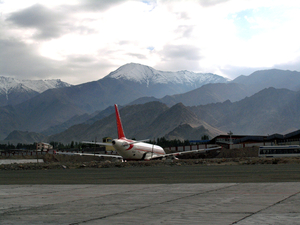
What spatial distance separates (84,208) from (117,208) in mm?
1032

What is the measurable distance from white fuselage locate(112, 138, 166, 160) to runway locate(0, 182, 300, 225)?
4697 centimetres

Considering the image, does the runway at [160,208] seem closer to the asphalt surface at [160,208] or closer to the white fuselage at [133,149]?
the asphalt surface at [160,208]

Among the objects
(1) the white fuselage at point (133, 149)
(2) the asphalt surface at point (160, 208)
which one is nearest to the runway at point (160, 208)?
(2) the asphalt surface at point (160, 208)

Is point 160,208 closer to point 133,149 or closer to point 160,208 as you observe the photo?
point 160,208

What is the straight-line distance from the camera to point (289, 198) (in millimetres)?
11773

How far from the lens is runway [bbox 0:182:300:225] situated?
8.95 meters

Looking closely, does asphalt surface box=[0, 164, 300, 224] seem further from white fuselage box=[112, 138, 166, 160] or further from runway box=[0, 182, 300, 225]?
white fuselage box=[112, 138, 166, 160]

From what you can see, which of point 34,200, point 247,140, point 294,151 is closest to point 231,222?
point 34,200

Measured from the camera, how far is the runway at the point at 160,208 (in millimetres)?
8953

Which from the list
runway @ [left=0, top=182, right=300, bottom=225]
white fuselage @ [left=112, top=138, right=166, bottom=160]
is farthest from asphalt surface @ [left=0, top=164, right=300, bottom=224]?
white fuselage @ [left=112, top=138, right=166, bottom=160]

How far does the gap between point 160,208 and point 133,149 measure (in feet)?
170

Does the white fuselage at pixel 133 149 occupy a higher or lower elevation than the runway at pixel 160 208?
higher

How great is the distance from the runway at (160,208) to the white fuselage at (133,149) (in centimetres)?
4697

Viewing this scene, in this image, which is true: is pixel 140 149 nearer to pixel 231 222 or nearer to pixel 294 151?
pixel 294 151
